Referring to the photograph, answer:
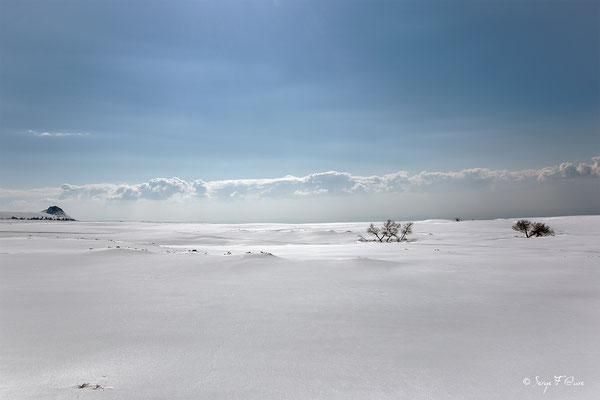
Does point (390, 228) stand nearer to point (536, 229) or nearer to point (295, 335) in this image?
point (536, 229)

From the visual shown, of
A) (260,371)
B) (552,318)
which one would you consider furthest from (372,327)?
(552,318)

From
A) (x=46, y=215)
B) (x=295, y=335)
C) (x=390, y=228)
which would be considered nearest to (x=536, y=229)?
(x=390, y=228)

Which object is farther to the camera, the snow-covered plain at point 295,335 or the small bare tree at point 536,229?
the small bare tree at point 536,229

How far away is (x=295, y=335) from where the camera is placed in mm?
5039

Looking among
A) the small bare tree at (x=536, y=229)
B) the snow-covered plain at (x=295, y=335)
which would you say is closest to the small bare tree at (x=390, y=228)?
the small bare tree at (x=536, y=229)

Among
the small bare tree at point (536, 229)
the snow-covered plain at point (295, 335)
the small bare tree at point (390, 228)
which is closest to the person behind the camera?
the snow-covered plain at point (295, 335)

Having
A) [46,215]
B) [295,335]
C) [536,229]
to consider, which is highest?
[46,215]

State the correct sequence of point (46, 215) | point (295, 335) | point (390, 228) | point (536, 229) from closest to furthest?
1. point (295, 335)
2. point (536, 229)
3. point (390, 228)
4. point (46, 215)

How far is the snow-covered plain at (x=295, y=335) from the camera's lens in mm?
3623

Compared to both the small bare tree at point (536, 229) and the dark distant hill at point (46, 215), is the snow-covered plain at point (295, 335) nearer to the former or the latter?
the small bare tree at point (536, 229)

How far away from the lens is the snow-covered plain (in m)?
3.62

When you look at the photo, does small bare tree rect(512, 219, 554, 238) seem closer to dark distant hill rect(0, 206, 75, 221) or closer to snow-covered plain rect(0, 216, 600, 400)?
snow-covered plain rect(0, 216, 600, 400)

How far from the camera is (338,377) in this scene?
149 inches

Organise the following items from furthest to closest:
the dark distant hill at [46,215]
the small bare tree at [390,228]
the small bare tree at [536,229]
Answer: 1. the dark distant hill at [46,215]
2. the small bare tree at [390,228]
3. the small bare tree at [536,229]
